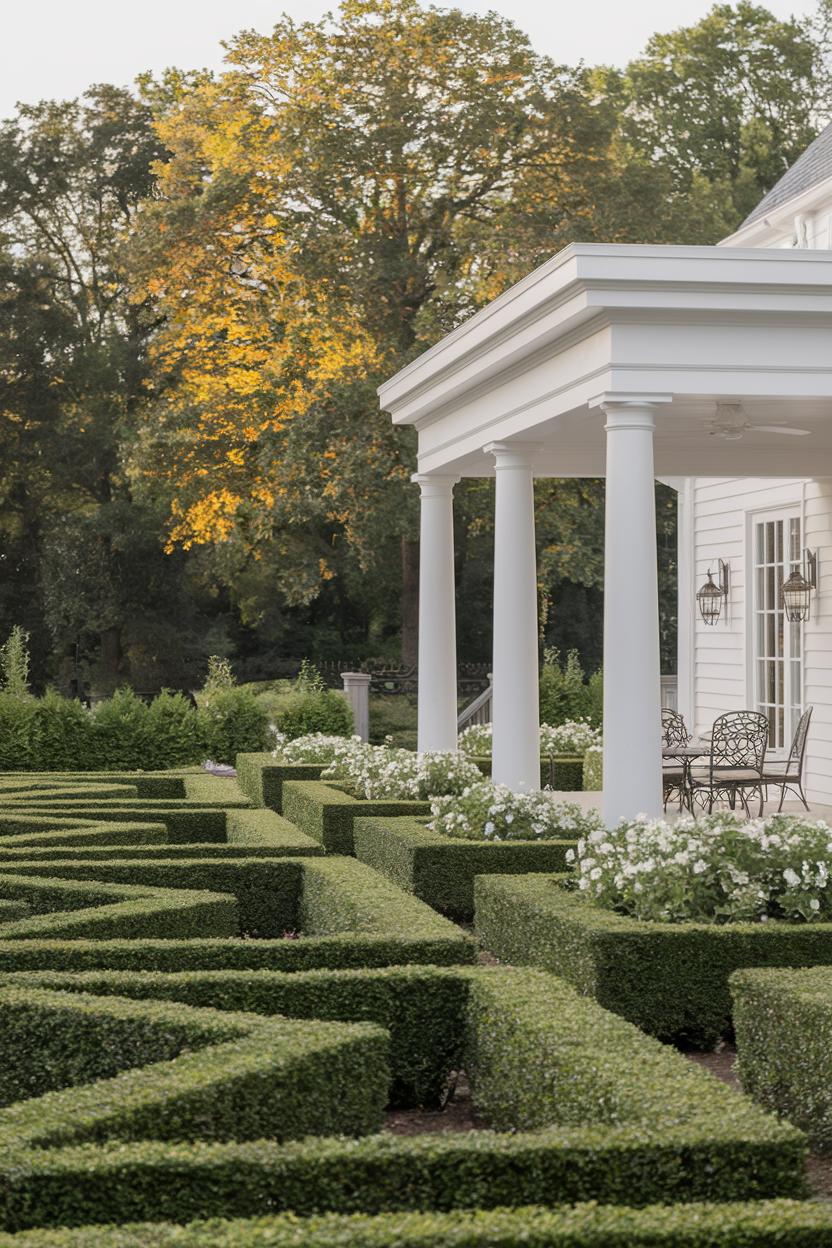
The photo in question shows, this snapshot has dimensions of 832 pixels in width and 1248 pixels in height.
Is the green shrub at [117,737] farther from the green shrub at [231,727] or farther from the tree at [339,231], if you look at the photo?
the tree at [339,231]

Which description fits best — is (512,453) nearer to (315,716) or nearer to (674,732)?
(674,732)

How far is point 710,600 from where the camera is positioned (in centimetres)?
1830

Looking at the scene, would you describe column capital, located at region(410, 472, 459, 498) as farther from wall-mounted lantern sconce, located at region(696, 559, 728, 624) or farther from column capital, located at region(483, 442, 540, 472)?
wall-mounted lantern sconce, located at region(696, 559, 728, 624)

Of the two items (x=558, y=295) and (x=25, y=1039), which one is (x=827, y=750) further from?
(x=25, y=1039)

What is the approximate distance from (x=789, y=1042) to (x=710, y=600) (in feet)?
41.7

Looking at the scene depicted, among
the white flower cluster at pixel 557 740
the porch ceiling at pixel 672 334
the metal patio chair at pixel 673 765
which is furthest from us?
the white flower cluster at pixel 557 740

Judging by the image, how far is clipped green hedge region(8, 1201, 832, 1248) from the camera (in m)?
3.65

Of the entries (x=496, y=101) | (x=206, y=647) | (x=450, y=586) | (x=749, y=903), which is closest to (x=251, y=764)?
(x=450, y=586)

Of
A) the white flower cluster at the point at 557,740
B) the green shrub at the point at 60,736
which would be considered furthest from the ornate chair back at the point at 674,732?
the green shrub at the point at 60,736

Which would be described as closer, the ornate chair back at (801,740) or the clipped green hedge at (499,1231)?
the clipped green hedge at (499,1231)

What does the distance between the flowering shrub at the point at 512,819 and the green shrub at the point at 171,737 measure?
8968 mm

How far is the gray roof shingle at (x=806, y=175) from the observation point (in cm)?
1743

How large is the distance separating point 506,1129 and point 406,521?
20052 mm

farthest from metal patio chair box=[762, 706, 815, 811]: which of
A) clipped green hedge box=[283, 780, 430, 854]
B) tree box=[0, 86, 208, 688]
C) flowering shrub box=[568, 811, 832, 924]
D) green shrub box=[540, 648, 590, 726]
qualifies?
tree box=[0, 86, 208, 688]
